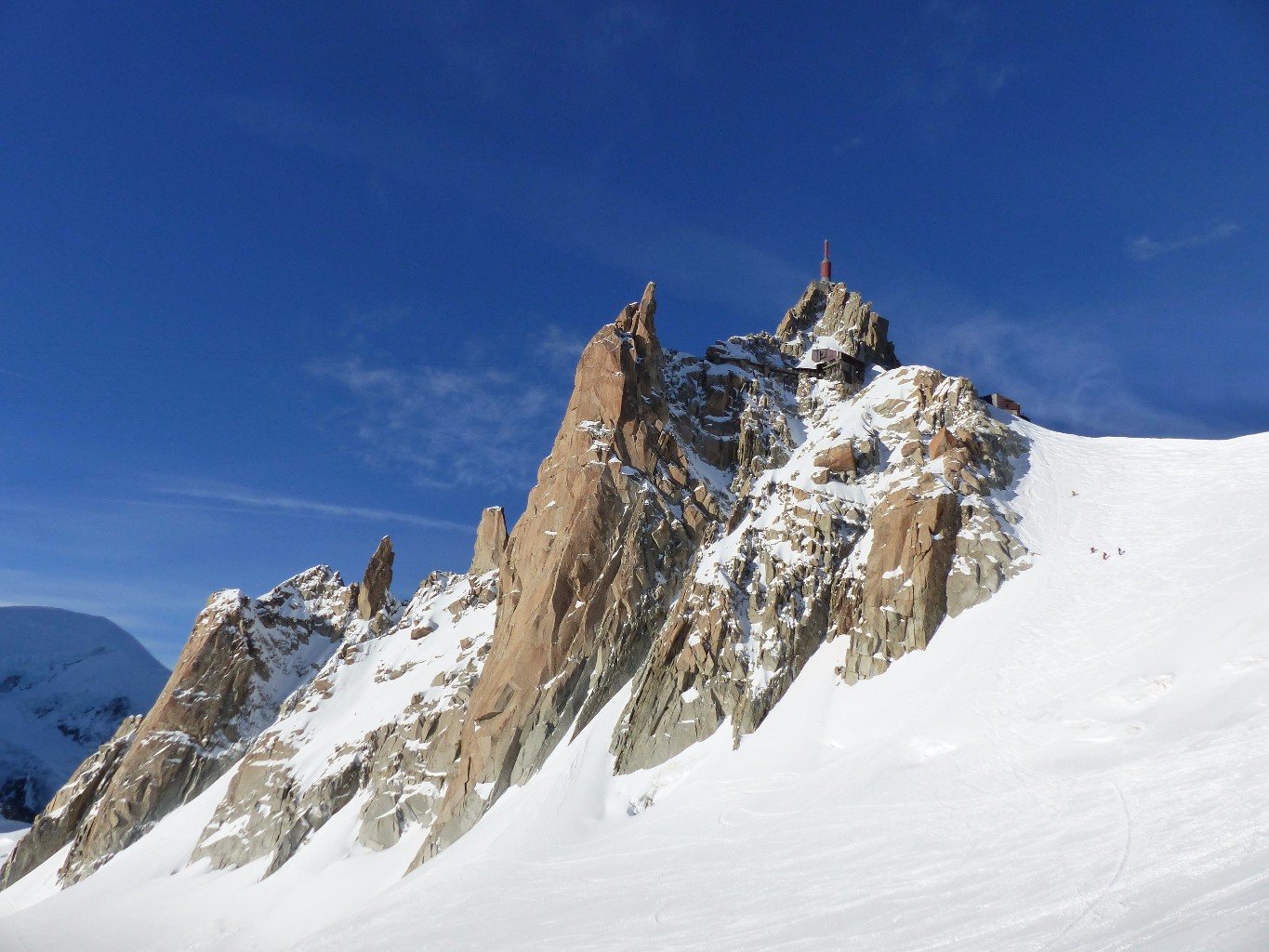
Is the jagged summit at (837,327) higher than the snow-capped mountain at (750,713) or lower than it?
higher

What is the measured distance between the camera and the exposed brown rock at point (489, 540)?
8394 centimetres

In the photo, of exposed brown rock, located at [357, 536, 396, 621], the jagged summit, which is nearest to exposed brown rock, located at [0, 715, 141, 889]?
exposed brown rock, located at [357, 536, 396, 621]

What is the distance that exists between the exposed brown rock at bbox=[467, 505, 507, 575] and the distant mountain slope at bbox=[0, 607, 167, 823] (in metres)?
84.1

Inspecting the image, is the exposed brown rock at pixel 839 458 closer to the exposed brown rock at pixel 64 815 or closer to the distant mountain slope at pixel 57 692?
the exposed brown rock at pixel 64 815

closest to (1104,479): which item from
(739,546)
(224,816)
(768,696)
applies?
(739,546)

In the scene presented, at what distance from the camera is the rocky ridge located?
47.6 metres

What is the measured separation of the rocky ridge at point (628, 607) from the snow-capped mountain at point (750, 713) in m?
0.30

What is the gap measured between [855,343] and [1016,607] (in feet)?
168

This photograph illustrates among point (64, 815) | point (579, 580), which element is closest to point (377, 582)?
point (64, 815)

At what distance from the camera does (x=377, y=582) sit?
95.6m

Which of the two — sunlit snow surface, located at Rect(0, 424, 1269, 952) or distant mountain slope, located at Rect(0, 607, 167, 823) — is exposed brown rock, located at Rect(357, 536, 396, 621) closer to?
sunlit snow surface, located at Rect(0, 424, 1269, 952)

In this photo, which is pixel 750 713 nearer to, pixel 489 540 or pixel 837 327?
pixel 489 540

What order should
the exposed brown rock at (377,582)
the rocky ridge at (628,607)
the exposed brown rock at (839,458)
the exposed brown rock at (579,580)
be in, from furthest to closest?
the exposed brown rock at (377,582) → the exposed brown rock at (839,458) → the exposed brown rock at (579,580) → the rocky ridge at (628,607)

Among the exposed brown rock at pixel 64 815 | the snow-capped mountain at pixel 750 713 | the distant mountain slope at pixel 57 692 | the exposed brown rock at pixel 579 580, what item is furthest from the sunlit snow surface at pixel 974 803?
the distant mountain slope at pixel 57 692
